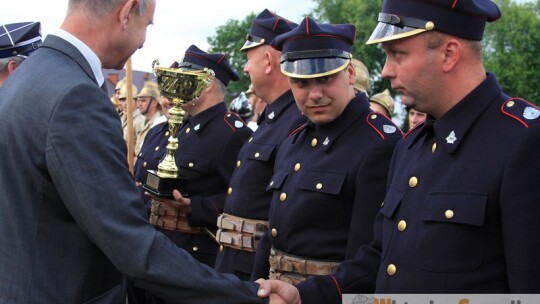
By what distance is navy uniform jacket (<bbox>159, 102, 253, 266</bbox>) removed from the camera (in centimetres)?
633

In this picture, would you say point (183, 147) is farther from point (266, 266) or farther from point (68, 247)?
point (68, 247)

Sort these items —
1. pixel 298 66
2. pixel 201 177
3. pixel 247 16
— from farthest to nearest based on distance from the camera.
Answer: pixel 247 16 < pixel 201 177 < pixel 298 66

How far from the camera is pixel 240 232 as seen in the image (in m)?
5.27

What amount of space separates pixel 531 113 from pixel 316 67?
167cm

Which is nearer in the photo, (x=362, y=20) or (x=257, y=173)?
(x=257, y=173)

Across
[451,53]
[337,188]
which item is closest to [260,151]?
[337,188]

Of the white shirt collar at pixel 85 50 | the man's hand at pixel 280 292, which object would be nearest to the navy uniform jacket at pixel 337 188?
the man's hand at pixel 280 292

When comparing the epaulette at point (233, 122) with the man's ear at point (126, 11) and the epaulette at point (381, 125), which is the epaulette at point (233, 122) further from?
the man's ear at point (126, 11)

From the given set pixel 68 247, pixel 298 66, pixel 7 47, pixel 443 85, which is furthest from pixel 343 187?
pixel 7 47

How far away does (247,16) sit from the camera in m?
53.0

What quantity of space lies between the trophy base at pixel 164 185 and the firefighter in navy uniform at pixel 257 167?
2.12ft

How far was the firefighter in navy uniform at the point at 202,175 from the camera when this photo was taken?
612 centimetres

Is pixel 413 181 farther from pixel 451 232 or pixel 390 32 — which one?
pixel 390 32

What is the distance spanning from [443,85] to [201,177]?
3525 millimetres
